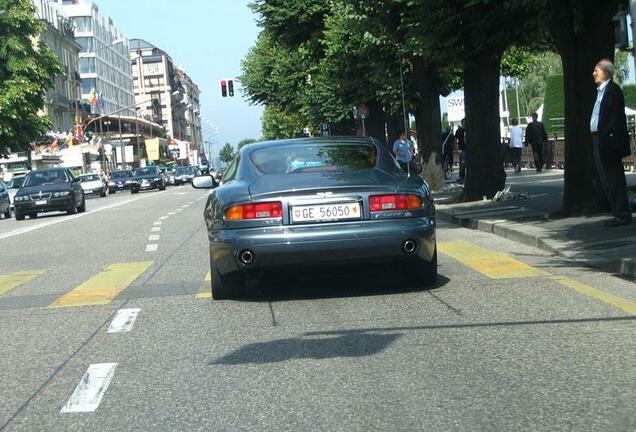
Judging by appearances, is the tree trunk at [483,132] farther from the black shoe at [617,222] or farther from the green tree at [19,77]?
the green tree at [19,77]

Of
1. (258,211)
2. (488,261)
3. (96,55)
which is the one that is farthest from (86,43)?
(258,211)

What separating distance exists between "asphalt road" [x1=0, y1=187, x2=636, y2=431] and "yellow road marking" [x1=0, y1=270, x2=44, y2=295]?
0.87 feet

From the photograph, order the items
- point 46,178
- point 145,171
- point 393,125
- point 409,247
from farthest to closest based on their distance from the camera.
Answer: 1. point 145,171
2. point 393,125
3. point 46,178
4. point 409,247

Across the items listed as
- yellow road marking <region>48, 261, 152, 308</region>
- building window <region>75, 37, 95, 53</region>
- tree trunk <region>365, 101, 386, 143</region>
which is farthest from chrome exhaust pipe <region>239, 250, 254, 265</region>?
building window <region>75, 37, 95, 53</region>

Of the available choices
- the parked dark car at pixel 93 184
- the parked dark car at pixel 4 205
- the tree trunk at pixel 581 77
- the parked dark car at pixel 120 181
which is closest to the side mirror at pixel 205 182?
the tree trunk at pixel 581 77

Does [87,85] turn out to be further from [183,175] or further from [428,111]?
[428,111]

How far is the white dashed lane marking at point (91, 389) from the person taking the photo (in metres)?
5.51

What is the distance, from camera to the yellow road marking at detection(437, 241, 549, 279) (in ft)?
33.6

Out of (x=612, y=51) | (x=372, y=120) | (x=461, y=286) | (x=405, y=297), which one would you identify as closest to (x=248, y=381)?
(x=405, y=297)

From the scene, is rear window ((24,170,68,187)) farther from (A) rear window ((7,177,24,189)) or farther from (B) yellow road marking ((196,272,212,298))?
(B) yellow road marking ((196,272,212,298))

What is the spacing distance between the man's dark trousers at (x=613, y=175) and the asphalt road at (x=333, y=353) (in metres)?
1.74

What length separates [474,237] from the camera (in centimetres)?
1493

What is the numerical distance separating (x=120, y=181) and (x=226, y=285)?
2331 inches

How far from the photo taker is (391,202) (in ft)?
28.4
